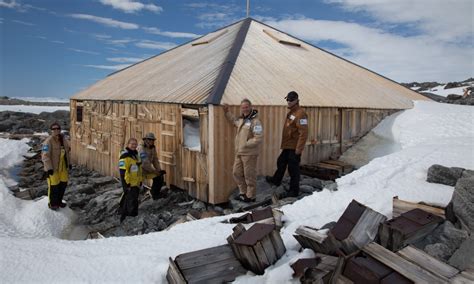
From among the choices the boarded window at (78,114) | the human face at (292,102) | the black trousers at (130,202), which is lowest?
the black trousers at (130,202)

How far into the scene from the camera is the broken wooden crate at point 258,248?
11.5ft

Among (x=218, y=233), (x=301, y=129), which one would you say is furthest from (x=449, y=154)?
(x=218, y=233)

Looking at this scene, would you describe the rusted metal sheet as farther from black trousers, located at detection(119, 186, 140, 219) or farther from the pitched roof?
black trousers, located at detection(119, 186, 140, 219)

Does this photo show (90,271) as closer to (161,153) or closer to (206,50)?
(161,153)

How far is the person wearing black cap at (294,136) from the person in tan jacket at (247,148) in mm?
679

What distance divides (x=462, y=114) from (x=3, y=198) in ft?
49.0

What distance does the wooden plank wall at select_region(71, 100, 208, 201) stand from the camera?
952 centimetres

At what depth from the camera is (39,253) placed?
397cm

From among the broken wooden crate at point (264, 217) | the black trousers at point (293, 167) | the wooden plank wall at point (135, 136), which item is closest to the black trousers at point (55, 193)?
the wooden plank wall at point (135, 136)

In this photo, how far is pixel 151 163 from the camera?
993 cm

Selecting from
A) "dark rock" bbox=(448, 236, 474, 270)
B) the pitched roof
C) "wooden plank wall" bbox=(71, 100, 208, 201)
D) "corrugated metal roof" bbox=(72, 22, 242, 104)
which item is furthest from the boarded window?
"dark rock" bbox=(448, 236, 474, 270)

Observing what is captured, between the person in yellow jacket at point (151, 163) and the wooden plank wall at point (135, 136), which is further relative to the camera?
the person in yellow jacket at point (151, 163)

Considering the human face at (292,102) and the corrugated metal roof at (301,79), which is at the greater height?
the corrugated metal roof at (301,79)

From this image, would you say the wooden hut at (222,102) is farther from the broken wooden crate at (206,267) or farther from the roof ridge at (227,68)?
the broken wooden crate at (206,267)
